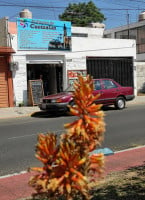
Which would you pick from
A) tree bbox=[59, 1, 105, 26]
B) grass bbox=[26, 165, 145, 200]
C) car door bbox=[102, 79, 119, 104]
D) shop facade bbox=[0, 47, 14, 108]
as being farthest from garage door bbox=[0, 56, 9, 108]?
tree bbox=[59, 1, 105, 26]

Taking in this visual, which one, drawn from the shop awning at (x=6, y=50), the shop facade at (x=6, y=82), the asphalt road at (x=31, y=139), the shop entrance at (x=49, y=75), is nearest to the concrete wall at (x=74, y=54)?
the shop facade at (x=6, y=82)

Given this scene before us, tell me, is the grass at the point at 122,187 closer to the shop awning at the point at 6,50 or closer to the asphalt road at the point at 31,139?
the asphalt road at the point at 31,139

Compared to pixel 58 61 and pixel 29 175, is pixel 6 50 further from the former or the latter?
pixel 29 175

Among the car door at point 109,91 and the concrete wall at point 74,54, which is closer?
the car door at point 109,91

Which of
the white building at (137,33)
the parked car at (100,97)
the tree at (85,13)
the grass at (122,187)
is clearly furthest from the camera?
the tree at (85,13)

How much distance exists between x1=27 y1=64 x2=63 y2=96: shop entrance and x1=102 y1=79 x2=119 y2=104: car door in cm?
556

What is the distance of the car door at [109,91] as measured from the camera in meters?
18.5

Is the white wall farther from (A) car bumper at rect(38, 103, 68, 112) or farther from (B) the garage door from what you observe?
(A) car bumper at rect(38, 103, 68, 112)

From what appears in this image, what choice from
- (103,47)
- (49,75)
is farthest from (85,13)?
(49,75)

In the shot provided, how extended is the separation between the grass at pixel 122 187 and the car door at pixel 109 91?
41.0ft

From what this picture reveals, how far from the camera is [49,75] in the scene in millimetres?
24484

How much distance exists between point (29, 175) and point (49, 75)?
18.3 meters

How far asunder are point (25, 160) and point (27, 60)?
46.1ft

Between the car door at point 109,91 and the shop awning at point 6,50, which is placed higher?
the shop awning at point 6,50
